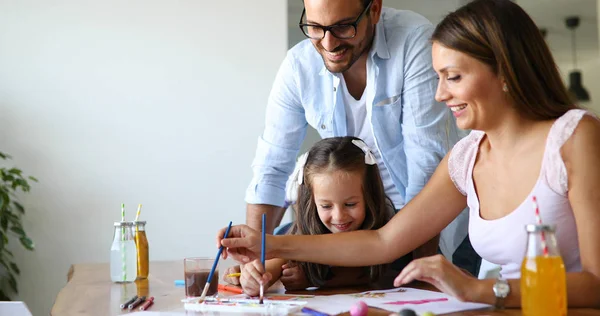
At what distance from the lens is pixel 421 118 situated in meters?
2.27

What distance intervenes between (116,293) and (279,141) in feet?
3.15

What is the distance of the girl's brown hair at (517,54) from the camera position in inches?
60.7

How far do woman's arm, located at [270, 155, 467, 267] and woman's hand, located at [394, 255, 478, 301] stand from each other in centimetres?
44

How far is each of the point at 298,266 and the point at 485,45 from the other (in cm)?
71

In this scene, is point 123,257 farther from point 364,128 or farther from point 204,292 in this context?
point 364,128

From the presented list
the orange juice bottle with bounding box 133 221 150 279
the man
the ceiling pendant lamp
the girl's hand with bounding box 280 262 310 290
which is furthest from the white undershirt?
the ceiling pendant lamp

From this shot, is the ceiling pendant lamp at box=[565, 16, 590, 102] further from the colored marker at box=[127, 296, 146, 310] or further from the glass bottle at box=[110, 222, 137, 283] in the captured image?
the colored marker at box=[127, 296, 146, 310]

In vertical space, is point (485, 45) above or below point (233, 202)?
above

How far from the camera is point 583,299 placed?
4.52 ft

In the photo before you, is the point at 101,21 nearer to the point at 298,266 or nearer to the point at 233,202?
the point at 233,202

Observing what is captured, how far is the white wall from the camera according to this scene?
423 cm

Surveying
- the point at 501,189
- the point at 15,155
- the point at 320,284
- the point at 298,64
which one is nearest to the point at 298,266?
the point at 320,284

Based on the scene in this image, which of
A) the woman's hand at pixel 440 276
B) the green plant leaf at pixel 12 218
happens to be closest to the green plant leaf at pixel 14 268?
the green plant leaf at pixel 12 218

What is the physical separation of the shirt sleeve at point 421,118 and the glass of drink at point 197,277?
30.3 inches
